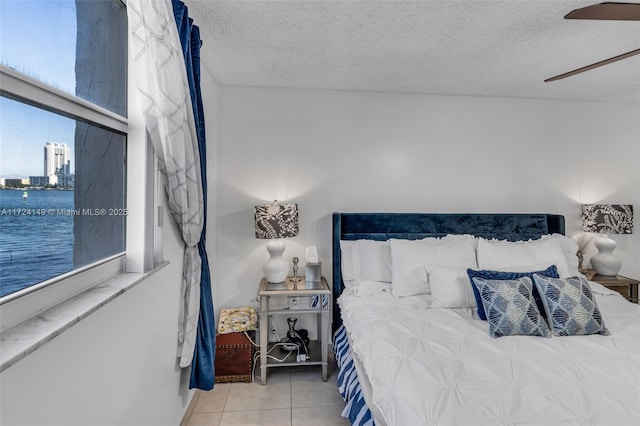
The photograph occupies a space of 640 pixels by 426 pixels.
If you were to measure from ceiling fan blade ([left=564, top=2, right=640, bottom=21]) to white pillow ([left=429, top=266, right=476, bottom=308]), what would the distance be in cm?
156

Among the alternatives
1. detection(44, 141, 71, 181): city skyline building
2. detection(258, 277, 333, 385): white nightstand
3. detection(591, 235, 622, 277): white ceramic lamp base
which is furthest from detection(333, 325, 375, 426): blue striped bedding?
detection(591, 235, 622, 277): white ceramic lamp base

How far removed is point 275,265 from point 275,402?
1006mm

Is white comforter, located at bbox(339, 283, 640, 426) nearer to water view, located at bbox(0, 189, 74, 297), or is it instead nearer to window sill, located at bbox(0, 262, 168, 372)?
window sill, located at bbox(0, 262, 168, 372)

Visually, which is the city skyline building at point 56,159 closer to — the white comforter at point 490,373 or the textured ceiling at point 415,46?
the textured ceiling at point 415,46

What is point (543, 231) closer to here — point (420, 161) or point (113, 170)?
point (420, 161)

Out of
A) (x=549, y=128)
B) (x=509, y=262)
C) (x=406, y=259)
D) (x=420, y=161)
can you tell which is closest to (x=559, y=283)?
(x=509, y=262)

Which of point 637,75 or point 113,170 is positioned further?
point 637,75

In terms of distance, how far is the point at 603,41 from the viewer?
2104mm

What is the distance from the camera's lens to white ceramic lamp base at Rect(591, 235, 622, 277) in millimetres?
3000

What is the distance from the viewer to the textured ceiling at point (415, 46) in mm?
1773

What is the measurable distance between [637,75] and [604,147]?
88 cm

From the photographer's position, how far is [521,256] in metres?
2.49

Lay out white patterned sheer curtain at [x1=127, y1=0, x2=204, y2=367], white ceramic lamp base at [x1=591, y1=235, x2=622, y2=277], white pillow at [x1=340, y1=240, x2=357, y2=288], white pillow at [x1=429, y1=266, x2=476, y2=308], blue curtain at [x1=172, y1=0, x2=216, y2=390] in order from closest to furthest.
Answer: white patterned sheer curtain at [x1=127, y1=0, x2=204, y2=367]
blue curtain at [x1=172, y1=0, x2=216, y2=390]
white pillow at [x1=429, y1=266, x2=476, y2=308]
white pillow at [x1=340, y1=240, x2=357, y2=288]
white ceramic lamp base at [x1=591, y1=235, x2=622, y2=277]

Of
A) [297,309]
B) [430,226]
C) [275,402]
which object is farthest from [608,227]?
[275,402]
